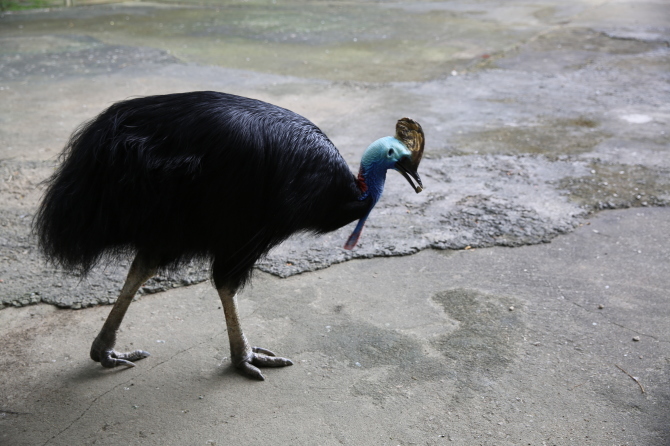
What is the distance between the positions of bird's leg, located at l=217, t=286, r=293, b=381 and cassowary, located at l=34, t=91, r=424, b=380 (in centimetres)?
13

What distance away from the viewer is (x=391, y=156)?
9.01 feet

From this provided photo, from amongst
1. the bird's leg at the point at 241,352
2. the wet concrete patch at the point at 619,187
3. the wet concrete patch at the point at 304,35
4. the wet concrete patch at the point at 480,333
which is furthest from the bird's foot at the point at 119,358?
the wet concrete patch at the point at 304,35

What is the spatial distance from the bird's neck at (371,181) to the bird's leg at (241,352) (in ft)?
2.25

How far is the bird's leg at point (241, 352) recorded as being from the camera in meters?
2.87

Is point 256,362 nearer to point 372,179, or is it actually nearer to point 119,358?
point 119,358

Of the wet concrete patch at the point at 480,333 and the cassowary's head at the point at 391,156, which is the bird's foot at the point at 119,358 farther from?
the wet concrete patch at the point at 480,333

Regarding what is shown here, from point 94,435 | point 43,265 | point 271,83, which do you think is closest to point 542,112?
point 271,83

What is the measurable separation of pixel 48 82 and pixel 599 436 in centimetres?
644

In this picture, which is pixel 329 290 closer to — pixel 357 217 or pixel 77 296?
pixel 357 217

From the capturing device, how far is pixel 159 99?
271 centimetres

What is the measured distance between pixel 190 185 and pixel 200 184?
0.04 m

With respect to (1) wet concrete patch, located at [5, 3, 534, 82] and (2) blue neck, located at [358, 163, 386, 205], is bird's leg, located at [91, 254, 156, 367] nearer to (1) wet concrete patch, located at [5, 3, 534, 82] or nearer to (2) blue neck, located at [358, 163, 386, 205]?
(2) blue neck, located at [358, 163, 386, 205]

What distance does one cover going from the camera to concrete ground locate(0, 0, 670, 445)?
266cm

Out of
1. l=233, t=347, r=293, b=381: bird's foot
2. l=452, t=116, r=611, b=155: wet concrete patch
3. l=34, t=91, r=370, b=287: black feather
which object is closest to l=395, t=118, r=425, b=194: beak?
l=34, t=91, r=370, b=287: black feather
